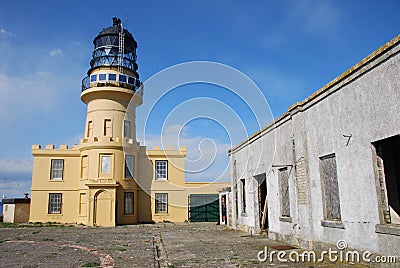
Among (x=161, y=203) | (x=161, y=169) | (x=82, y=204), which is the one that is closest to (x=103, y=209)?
(x=82, y=204)

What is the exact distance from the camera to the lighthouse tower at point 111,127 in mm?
23703

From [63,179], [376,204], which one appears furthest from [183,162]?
[376,204]

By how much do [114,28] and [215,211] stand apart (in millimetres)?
17277

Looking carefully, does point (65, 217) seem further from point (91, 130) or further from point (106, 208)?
point (91, 130)

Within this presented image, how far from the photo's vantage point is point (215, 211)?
91.4ft

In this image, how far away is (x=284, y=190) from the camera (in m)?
12.0

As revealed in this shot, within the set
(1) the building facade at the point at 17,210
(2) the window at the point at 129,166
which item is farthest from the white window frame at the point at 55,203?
(2) the window at the point at 129,166

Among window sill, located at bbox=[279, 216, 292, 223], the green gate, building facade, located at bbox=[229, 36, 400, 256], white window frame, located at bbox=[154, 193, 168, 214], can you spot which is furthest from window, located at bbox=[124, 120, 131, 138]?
window sill, located at bbox=[279, 216, 292, 223]

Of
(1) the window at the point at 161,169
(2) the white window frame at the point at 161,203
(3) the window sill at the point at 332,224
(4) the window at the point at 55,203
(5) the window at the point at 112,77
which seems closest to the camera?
(3) the window sill at the point at 332,224

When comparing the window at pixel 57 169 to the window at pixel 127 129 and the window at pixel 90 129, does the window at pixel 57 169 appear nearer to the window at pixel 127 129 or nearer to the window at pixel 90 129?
the window at pixel 90 129

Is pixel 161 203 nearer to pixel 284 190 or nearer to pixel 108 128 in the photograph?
pixel 108 128

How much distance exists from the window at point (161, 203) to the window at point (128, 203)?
227 cm

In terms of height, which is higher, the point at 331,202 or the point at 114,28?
the point at 114,28

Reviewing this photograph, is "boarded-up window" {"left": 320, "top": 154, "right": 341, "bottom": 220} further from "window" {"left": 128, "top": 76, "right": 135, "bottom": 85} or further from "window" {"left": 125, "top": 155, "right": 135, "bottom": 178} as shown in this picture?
"window" {"left": 128, "top": 76, "right": 135, "bottom": 85}
